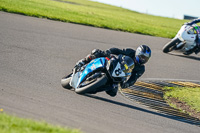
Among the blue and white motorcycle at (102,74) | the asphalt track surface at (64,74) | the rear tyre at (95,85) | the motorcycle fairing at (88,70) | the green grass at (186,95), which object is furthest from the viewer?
the green grass at (186,95)

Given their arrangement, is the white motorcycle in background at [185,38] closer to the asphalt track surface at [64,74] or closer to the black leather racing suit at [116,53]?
the asphalt track surface at [64,74]

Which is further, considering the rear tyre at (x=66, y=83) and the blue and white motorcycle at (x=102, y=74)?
→ the rear tyre at (x=66, y=83)

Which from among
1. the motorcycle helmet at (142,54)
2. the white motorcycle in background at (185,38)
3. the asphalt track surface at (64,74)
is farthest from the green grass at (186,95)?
the white motorcycle in background at (185,38)

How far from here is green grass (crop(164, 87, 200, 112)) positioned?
31.5 ft

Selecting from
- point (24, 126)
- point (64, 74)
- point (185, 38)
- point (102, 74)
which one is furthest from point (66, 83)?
point (185, 38)

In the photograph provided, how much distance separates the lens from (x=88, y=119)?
623 cm

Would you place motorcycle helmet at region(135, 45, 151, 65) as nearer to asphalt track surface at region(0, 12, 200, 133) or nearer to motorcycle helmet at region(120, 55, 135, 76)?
motorcycle helmet at region(120, 55, 135, 76)

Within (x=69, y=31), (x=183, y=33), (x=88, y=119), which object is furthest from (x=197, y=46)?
(x=88, y=119)

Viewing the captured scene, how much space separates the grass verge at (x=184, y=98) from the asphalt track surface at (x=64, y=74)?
1101 mm

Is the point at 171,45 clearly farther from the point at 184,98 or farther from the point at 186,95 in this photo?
the point at 184,98

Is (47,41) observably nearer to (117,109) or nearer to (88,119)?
(117,109)

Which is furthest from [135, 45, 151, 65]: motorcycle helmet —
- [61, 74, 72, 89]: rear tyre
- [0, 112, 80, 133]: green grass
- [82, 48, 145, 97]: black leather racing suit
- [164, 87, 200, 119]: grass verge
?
[0, 112, 80, 133]: green grass

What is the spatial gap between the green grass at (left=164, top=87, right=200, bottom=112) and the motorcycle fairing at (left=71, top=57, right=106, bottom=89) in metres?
2.67

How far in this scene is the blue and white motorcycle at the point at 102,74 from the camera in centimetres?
762
